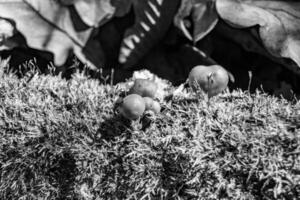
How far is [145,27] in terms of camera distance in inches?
71.0

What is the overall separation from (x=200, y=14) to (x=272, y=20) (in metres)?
0.29

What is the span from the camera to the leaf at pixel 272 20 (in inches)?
57.4

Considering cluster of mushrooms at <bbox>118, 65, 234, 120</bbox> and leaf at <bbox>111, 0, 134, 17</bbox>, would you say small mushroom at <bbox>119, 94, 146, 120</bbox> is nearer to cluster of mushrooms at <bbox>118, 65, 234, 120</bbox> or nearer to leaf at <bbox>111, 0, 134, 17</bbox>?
cluster of mushrooms at <bbox>118, 65, 234, 120</bbox>

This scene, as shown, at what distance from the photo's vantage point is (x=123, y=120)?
1.33m

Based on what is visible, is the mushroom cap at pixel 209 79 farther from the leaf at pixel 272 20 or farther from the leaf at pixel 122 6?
the leaf at pixel 122 6

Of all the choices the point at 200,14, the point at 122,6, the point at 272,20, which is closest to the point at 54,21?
the point at 122,6

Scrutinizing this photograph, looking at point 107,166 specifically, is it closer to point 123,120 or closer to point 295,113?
point 123,120

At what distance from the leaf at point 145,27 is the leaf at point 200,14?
139mm

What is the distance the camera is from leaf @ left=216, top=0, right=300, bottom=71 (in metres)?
1.46

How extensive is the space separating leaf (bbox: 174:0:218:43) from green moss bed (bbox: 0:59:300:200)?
336mm

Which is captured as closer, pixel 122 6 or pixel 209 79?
pixel 209 79

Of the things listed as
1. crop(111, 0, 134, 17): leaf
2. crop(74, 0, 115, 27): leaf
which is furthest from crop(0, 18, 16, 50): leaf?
crop(111, 0, 134, 17): leaf

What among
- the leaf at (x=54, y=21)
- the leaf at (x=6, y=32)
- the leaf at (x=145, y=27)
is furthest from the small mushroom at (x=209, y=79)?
the leaf at (x=6, y=32)

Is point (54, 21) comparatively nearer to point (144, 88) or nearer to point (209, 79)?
point (144, 88)
